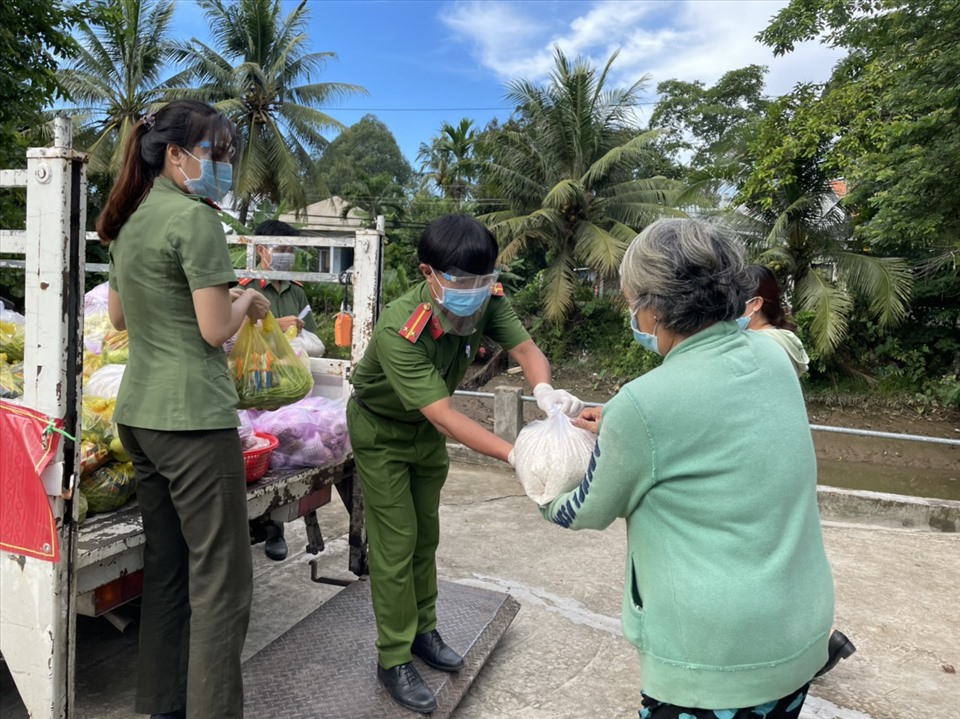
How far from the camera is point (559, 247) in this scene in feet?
61.8

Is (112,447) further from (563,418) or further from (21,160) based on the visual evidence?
(21,160)

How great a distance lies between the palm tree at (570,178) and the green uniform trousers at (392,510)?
614 inches

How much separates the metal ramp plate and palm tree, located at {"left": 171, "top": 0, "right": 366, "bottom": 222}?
21.4 metres

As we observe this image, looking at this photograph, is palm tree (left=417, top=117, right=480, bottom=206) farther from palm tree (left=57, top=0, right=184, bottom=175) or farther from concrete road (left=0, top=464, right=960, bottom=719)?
concrete road (left=0, top=464, right=960, bottom=719)

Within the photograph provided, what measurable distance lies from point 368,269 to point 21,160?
30.9ft

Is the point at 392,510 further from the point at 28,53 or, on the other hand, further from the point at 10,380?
the point at 28,53

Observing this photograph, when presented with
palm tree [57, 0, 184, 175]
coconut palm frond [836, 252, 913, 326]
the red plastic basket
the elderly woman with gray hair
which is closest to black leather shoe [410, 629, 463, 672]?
the red plastic basket

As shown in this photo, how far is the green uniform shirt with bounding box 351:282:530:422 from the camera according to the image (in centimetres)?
234

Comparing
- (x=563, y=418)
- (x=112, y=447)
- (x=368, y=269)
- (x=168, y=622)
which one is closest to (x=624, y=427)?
(x=563, y=418)

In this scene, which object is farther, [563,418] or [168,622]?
[168,622]

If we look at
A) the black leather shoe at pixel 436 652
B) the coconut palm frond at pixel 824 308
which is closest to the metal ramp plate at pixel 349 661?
the black leather shoe at pixel 436 652

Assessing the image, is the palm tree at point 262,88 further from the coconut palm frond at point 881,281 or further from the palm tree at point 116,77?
the coconut palm frond at point 881,281

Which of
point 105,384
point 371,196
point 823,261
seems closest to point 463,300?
point 105,384

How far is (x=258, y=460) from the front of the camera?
2.93 m
